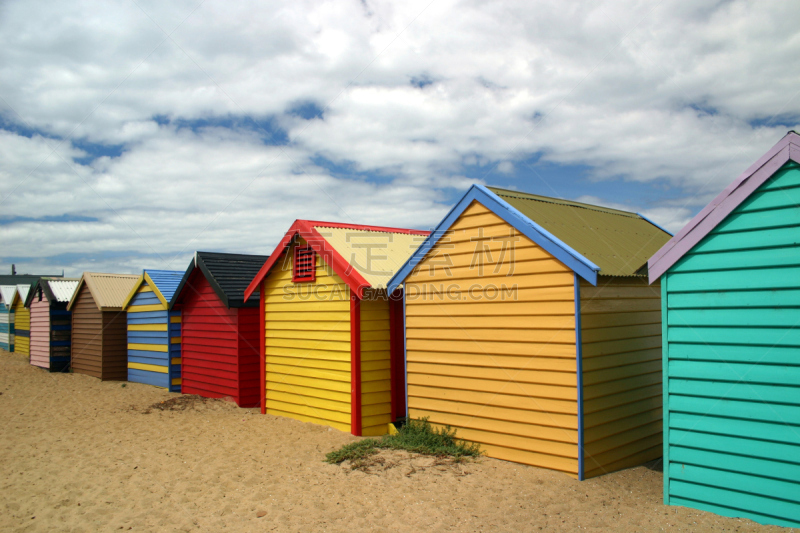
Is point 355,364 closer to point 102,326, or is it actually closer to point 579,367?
point 579,367

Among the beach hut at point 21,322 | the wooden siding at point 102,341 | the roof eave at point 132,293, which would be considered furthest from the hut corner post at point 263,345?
the beach hut at point 21,322

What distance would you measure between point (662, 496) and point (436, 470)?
3041 mm

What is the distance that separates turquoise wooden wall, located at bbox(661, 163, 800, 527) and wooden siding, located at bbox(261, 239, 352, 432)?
20.5 ft

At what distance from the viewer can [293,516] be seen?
248 inches

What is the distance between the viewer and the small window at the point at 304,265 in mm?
11266

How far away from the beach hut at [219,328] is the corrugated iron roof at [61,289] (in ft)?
33.3

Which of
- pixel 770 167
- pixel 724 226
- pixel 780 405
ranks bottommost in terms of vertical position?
pixel 780 405

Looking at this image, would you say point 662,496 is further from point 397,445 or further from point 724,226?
point 397,445

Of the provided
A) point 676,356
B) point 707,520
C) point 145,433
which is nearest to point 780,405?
point 676,356

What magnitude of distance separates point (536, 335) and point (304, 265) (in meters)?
6.05

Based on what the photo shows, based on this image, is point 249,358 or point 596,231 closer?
point 596,231

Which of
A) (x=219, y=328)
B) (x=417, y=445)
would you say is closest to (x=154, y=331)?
(x=219, y=328)

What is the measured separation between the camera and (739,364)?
554 centimetres

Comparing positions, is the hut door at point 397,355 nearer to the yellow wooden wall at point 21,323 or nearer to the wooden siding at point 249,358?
the wooden siding at point 249,358
